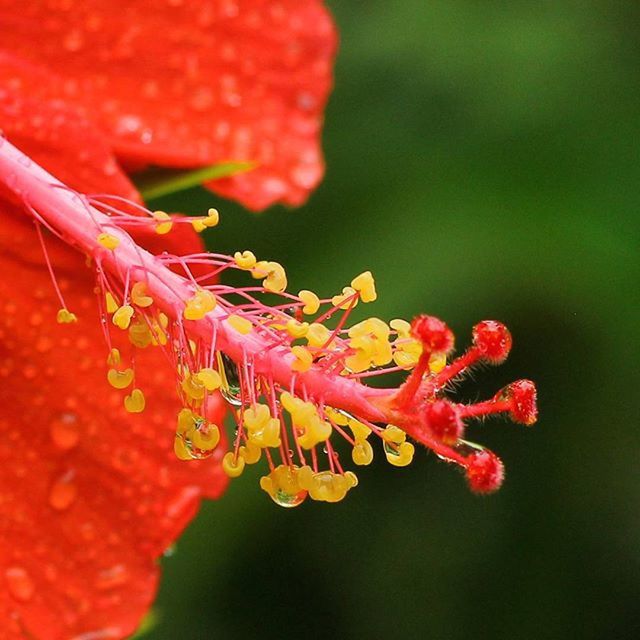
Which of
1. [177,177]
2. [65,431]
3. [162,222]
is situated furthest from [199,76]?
[65,431]

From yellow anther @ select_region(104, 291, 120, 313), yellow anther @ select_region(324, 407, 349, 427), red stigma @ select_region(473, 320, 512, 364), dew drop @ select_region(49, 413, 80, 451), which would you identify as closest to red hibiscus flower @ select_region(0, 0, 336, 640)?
dew drop @ select_region(49, 413, 80, 451)

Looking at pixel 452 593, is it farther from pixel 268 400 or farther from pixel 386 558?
pixel 268 400

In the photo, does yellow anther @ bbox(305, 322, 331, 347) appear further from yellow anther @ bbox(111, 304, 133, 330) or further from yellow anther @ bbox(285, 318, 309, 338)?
yellow anther @ bbox(111, 304, 133, 330)

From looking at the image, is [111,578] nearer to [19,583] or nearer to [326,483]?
[19,583]

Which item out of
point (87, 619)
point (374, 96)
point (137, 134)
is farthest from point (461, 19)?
point (87, 619)

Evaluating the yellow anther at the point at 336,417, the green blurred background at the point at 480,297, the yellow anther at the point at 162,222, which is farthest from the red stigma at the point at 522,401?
the green blurred background at the point at 480,297

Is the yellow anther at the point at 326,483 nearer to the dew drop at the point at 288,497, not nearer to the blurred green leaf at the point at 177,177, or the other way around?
the dew drop at the point at 288,497
